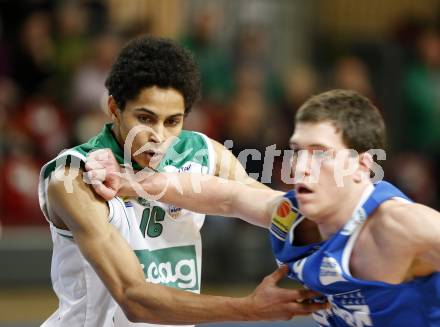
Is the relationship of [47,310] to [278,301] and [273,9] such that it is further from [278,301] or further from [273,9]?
[273,9]

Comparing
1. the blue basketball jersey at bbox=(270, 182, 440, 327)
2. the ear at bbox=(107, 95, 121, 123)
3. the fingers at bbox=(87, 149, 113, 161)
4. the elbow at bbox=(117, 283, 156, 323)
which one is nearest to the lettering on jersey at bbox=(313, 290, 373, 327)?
the blue basketball jersey at bbox=(270, 182, 440, 327)

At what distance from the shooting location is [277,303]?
3.99 m

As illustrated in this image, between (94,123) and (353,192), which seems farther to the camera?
(94,123)

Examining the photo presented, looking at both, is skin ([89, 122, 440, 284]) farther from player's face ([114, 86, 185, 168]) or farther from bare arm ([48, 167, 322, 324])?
player's face ([114, 86, 185, 168])

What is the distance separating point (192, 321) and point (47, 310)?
4.96 metres

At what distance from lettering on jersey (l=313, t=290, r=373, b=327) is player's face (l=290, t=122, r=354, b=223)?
1.14 feet

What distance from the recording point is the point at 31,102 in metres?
10.1

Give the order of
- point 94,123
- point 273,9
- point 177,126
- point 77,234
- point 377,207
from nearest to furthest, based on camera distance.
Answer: point 377,207, point 77,234, point 177,126, point 94,123, point 273,9

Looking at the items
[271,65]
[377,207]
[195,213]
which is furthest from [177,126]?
[271,65]

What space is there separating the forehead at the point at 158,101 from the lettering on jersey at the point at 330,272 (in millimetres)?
1087

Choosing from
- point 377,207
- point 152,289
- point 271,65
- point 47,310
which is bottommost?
point 47,310

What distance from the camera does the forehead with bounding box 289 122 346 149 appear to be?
13.1ft

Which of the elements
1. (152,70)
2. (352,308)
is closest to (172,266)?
(152,70)

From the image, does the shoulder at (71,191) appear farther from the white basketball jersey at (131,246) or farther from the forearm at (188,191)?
the forearm at (188,191)
